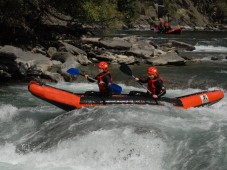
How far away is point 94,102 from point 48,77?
447 centimetres

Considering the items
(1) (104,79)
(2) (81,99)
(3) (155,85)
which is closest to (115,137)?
(2) (81,99)

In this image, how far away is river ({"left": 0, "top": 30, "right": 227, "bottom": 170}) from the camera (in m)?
6.09

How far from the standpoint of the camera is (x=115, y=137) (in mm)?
6656

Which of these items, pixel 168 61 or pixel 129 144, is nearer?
pixel 129 144

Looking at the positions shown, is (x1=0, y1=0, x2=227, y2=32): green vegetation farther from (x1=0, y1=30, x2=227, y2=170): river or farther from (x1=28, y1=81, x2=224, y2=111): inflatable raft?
(x1=28, y1=81, x2=224, y2=111): inflatable raft

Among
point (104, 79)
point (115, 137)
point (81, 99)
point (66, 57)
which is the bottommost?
point (66, 57)

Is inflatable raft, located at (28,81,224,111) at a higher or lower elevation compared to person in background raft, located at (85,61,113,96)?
lower

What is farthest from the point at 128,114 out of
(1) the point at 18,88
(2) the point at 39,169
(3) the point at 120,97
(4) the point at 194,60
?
(4) the point at 194,60

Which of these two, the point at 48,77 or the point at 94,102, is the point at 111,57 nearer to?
the point at 48,77

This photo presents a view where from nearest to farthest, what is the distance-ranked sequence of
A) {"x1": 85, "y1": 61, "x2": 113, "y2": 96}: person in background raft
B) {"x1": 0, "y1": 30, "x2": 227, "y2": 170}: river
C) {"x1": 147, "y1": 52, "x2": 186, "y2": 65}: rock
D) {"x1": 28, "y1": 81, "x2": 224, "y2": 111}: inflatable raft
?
{"x1": 0, "y1": 30, "x2": 227, "y2": 170}: river → {"x1": 28, "y1": 81, "x2": 224, "y2": 111}: inflatable raft → {"x1": 85, "y1": 61, "x2": 113, "y2": 96}: person in background raft → {"x1": 147, "y1": 52, "x2": 186, "y2": 65}: rock

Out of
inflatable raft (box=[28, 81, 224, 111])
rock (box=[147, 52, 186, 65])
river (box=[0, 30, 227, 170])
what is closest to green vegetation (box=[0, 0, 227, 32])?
rock (box=[147, 52, 186, 65])

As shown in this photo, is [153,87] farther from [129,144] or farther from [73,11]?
[73,11]

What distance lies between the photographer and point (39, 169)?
599cm

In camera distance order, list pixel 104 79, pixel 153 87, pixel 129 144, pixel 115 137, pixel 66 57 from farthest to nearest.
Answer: pixel 66 57, pixel 153 87, pixel 104 79, pixel 115 137, pixel 129 144
